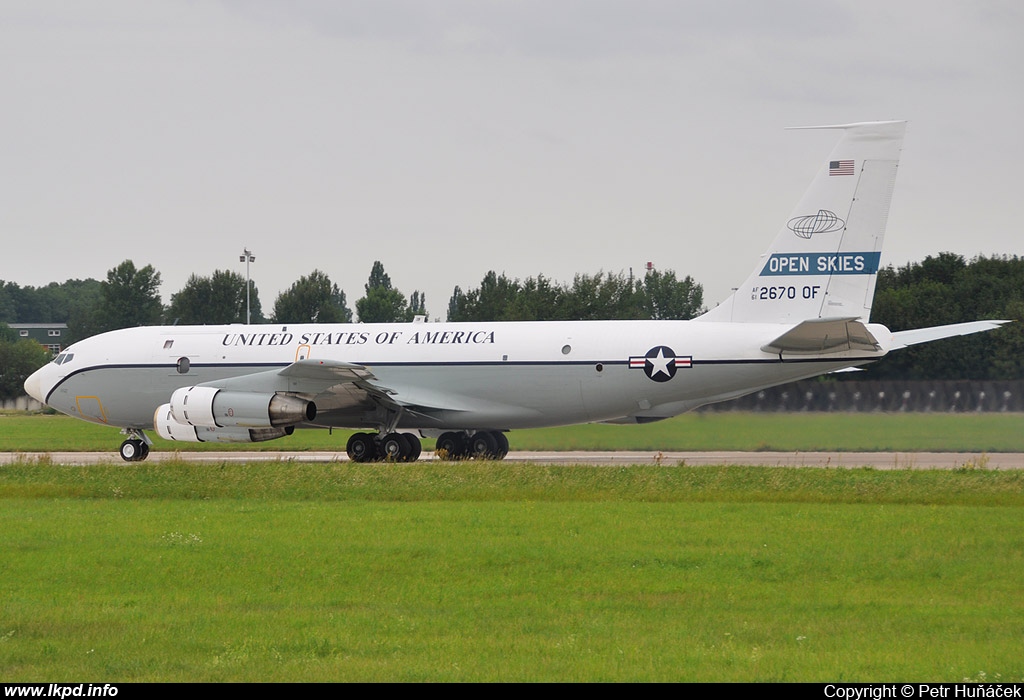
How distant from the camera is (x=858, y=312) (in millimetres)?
25562

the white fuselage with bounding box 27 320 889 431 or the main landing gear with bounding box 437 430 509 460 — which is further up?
the white fuselage with bounding box 27 320 889 431

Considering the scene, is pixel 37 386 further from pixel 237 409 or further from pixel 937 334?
pixel 937 334

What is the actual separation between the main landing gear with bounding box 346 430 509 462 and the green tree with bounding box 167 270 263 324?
35.2m

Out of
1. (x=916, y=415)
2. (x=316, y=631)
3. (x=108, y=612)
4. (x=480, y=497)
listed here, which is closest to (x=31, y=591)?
(x=108, y=612)

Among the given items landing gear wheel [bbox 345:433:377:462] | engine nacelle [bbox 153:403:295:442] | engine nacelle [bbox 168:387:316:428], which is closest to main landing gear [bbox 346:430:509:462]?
landing gear wheel [bbox 345:433:377:462]

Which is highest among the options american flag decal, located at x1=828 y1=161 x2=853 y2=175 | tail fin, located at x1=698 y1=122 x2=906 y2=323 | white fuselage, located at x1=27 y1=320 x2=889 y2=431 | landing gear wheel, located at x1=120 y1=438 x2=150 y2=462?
american flag decal, located at x1=828 y1=161 x2=853 y2=175

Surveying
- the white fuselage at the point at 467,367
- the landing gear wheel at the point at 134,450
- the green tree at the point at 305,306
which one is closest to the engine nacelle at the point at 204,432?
the white fuselage at the point at 467,367

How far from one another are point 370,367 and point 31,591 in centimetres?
1732

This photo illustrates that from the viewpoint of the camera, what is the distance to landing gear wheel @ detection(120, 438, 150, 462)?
3031cm

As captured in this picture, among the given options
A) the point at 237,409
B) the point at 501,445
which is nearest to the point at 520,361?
the point at 501,445

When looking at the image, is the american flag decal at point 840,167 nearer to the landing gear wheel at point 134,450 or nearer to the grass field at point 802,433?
the grass field at point 802,433

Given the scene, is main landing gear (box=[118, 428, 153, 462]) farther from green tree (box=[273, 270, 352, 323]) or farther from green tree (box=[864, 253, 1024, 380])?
green tree (box=[273, 270, 352, 323])

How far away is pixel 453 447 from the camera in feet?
96.6

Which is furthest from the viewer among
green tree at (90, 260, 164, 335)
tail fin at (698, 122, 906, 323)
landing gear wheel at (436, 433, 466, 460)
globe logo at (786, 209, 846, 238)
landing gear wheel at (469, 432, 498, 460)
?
green tree at (90, 260, 164, 335)
